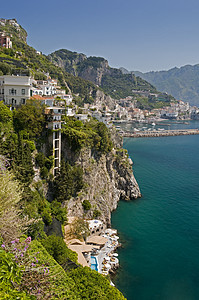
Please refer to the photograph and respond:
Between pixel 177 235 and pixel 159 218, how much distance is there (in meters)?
3.87

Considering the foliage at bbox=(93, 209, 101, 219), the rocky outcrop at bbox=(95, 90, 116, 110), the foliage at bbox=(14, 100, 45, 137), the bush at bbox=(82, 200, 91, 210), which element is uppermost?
the rocky outcrop at bbox=(95, 90, 116, 110)

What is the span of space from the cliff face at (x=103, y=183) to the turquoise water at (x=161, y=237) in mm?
1953

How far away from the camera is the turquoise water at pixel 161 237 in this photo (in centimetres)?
1981

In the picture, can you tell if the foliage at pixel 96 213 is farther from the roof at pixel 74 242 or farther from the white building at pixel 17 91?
the white building at pixel 17 91

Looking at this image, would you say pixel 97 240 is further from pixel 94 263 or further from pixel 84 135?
pixel 84 135

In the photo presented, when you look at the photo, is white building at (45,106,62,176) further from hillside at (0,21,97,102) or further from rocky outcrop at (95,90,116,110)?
rocky outcrop at (95,90,116,110)

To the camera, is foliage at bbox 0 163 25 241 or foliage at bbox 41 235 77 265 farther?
foliage at bbox 41 235 77 265

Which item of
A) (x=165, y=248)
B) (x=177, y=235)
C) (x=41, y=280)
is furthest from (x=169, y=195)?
(x=41, y=280)

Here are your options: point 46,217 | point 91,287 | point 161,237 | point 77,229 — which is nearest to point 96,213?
point 77,229

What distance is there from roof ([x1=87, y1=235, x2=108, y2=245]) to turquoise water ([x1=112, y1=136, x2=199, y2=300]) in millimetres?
1970

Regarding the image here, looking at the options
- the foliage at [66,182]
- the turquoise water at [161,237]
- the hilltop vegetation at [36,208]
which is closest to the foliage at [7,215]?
the hilltop vegetation at [36,208]

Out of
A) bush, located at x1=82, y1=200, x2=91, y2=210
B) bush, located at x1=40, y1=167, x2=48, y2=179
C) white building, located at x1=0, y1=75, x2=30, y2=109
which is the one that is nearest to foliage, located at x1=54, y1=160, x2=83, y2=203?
bush, located at x1=40, y1=167, x2=48, y2=179

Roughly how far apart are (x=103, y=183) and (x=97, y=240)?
338 inches

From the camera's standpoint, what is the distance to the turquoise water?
1981 cm
